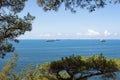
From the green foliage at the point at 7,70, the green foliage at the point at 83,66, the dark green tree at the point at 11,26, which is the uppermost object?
the dark green tree at the point at 11,26

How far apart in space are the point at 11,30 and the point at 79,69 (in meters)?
9.70

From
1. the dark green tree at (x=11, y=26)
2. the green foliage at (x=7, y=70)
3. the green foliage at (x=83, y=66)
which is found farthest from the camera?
the green foliage at (x=7, y=70)

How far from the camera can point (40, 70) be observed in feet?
84.6

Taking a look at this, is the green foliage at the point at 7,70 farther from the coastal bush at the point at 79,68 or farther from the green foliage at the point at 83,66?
the green foliage at the point at 83,66

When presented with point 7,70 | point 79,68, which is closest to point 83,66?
point 79,68

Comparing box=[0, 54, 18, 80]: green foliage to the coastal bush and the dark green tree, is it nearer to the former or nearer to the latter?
the coastal bush

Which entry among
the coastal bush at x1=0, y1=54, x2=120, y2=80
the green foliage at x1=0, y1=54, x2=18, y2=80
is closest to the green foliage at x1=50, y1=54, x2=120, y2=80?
the coastal bush at x1=0, y1=54, x2=120, y2=80

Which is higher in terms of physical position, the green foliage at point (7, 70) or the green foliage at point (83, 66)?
the green foliage at point (83, 66)

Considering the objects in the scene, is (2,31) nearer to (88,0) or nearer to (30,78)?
(88,0)

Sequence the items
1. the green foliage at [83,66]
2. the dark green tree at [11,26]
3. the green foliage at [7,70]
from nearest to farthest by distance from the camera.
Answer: the dark green tree at [11,26]
the green foliage at [83,66]
the green foliage at [7,70]

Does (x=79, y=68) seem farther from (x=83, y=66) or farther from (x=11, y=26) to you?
(x=11, y=26)

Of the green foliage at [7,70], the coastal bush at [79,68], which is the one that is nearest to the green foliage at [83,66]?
the coastal bush at [79,68]

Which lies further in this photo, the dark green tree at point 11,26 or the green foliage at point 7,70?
the green foliage at point 7,70

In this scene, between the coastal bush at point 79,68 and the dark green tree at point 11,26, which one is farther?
the coastal bush at point 79,68
